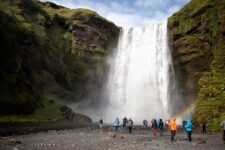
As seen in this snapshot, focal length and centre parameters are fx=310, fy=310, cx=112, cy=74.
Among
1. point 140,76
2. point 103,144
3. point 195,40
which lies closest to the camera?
point 103,144

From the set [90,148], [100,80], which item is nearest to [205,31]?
[100,80]

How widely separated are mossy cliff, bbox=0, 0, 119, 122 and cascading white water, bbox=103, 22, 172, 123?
6784mm

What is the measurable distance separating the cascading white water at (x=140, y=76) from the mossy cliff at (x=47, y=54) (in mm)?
6784

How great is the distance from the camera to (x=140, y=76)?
8850cm

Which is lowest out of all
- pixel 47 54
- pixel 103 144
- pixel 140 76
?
pixel 103 144

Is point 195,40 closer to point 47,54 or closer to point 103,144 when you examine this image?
point 47,54

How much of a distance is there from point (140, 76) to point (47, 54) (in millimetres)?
27844

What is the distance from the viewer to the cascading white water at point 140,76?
8050cm

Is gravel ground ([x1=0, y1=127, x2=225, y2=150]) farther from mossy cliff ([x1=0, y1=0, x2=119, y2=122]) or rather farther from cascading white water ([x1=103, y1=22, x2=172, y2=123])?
cascading white water ([x1=103, y1=22, x2=172, y2=123])

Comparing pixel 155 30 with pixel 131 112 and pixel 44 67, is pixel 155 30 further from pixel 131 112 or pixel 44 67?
pixel 44 67

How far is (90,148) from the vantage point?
72.6ft

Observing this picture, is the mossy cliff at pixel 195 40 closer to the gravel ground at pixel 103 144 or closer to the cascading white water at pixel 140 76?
the cascading white water at pixel 140 76

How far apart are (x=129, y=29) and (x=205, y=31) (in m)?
29.5

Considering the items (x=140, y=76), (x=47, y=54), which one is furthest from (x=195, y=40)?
(x=47, y=54)
